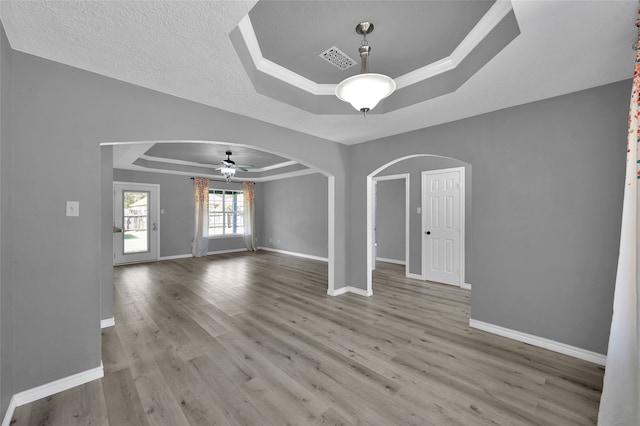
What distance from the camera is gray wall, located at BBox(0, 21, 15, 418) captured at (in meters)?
1.61

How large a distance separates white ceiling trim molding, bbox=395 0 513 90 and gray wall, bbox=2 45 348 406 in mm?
2525

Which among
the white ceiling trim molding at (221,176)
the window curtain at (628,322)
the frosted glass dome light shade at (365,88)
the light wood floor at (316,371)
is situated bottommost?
the light wood floor at (316,371)

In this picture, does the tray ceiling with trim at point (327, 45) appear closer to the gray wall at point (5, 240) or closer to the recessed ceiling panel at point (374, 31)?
the recessed ceiling panel at point (374, 31)

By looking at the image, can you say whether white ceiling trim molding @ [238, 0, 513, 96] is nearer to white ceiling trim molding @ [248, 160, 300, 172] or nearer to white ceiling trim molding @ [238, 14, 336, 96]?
white ceiling trim molding @ [238, 14, 336, 96]

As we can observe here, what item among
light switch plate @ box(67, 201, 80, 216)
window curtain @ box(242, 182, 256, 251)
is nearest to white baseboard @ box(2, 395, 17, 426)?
light switch plate @ box(67, 201, 80, 216)

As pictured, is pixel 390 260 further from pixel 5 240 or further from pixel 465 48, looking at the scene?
pixel 5 240

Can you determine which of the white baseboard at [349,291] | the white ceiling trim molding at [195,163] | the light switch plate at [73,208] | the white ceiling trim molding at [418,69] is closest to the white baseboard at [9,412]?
the light switch plate at [73,208]

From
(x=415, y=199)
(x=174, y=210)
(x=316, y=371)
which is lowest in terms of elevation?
(x=316, y=371)

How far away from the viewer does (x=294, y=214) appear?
26.9 ft

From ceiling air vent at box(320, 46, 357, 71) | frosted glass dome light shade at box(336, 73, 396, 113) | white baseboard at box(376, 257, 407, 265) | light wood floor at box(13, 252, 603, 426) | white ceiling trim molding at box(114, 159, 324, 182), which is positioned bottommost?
light wood floor at box(13, 252, 603, 426)

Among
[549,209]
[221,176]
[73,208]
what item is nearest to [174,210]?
[221,176]

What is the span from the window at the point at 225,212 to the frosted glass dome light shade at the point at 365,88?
7348 mm

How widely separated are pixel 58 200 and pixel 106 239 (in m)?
1.47

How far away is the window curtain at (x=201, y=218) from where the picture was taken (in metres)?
7.70
